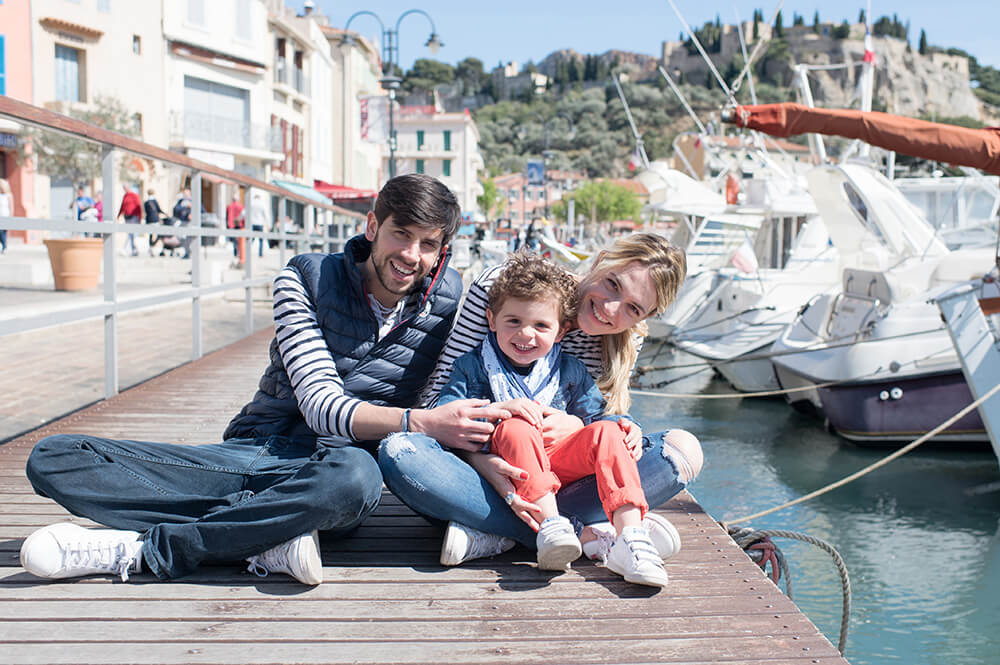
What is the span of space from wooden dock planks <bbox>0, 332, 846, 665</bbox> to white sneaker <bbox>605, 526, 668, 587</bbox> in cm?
5

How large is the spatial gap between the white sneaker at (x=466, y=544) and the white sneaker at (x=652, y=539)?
0.25 m

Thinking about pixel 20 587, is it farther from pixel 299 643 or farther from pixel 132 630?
pixel 299 643

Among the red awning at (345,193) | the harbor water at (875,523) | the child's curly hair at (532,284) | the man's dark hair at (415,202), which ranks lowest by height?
the harbor water at (875,523)

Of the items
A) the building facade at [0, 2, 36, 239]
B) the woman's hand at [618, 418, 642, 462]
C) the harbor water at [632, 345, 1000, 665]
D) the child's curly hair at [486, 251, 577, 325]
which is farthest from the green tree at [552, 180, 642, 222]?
the woman's hand at [618, 418, 642, 462]

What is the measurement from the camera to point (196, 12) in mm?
31016

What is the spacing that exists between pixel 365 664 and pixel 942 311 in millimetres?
6861

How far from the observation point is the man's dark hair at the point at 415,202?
2.71 meters

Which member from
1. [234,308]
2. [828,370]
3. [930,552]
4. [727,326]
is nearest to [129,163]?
[234,308]

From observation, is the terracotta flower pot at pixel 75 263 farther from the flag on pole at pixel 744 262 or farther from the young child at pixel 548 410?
the flag on pole at pixel 744 262

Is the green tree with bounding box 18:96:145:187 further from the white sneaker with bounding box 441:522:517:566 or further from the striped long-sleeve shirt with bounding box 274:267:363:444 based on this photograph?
the white sneaker with bounding box 441:522:517:566

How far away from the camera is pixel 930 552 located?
22.7 ft

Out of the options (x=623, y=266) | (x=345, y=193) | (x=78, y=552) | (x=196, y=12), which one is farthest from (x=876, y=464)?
(x=196, y=12)

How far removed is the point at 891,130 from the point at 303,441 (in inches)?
252

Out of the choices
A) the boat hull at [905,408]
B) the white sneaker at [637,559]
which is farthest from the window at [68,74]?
the white sneaker at [637,559]
